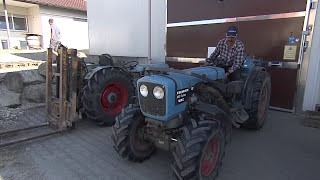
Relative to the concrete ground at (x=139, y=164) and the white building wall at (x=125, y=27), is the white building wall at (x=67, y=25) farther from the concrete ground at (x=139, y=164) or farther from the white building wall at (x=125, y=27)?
the concrete ground at (x=139, y=164)

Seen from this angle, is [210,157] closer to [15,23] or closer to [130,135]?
[130,135]

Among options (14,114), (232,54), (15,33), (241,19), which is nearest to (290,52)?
(241,19)

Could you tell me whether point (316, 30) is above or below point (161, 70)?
above

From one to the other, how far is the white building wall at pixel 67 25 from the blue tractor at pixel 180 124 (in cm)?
1425

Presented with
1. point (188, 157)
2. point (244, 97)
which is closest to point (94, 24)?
point (244, 97)

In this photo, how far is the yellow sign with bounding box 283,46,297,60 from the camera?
182 inches

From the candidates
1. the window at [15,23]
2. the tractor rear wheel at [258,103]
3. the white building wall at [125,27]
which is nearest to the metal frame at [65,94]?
the tractor rear wheel at [258,103]

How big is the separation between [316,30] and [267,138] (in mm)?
2580

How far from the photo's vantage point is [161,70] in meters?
2.50

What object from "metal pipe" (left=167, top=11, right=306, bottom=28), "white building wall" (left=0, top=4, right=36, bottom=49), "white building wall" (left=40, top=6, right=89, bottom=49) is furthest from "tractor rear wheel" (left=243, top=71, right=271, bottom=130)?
"white building wall" (left=0, top=4, right=36, bottom=49)

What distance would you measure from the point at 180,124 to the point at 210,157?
19.9 inches

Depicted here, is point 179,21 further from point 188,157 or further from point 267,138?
point 188,157

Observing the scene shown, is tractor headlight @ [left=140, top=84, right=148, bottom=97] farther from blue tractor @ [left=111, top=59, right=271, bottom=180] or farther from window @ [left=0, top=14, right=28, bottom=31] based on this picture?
window @ [left=0, top=14, right=28, bottom=31]

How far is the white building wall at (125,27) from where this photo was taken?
7074mm
